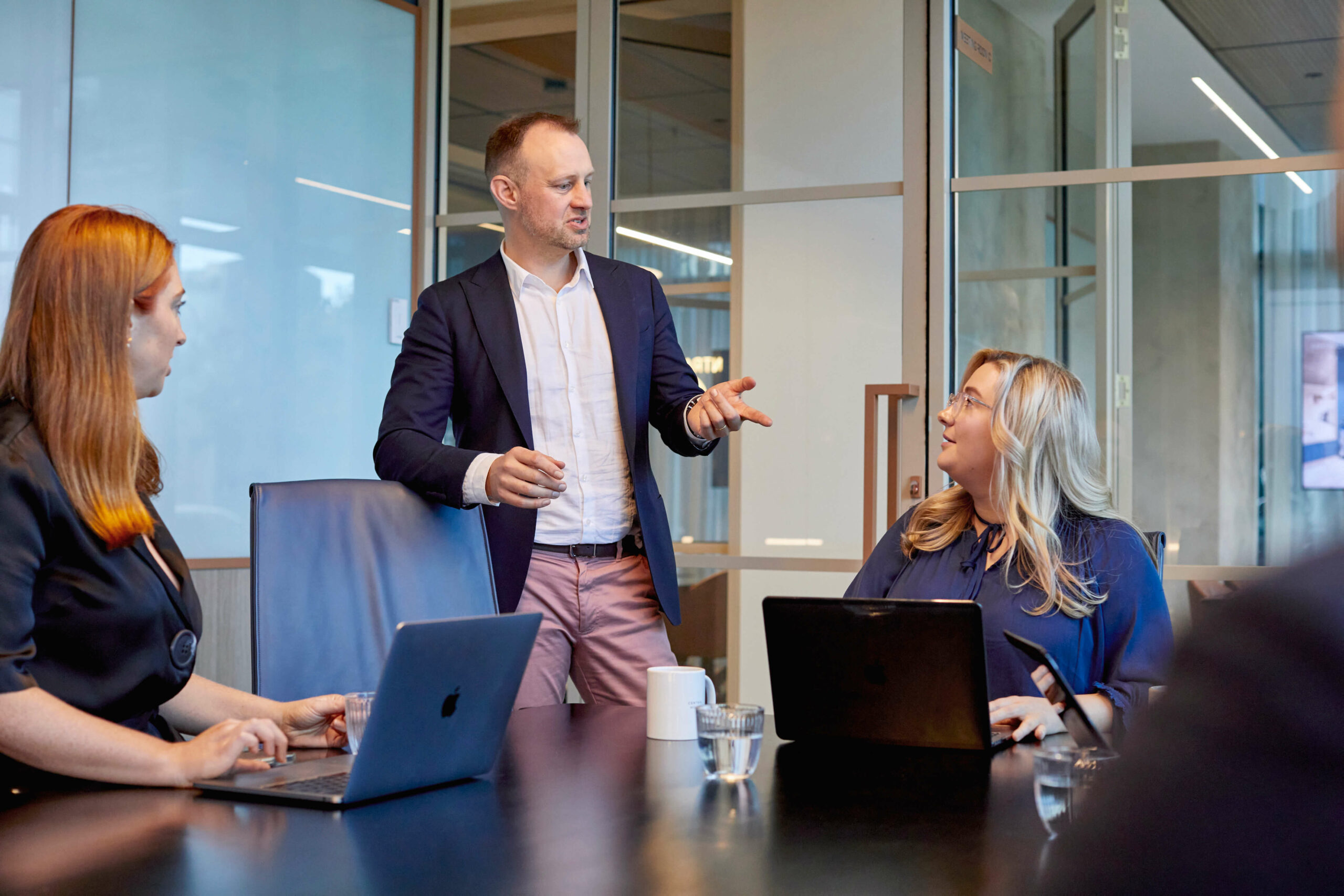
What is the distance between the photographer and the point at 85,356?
152 centimetres

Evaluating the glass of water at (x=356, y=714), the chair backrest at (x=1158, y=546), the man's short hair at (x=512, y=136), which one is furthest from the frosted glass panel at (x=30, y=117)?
the chair backrest at (x=1158, y=546)

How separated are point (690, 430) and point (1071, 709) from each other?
1195 millimetres

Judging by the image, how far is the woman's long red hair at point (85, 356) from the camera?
4.84 ft

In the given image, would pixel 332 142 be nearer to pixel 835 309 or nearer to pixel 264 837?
pixel 835 309

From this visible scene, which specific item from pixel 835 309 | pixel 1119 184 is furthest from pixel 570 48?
pixel 1119 184

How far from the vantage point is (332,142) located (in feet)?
14.9

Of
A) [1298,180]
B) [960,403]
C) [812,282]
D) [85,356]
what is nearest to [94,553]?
[85,356]

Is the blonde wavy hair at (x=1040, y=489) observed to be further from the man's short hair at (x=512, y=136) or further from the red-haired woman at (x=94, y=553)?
the red-haired woman at (x=94, y=553)

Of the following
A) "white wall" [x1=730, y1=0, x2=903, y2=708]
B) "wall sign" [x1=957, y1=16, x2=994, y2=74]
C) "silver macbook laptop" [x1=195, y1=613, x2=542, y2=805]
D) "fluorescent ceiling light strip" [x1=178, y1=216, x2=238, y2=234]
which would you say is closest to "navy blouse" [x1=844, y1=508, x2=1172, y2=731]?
"silver macbook laptop" [x1=195, y1=613, x2=542, y2=805]

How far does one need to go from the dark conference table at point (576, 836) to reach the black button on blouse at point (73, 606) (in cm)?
19

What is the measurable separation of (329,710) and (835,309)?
302 centimetres

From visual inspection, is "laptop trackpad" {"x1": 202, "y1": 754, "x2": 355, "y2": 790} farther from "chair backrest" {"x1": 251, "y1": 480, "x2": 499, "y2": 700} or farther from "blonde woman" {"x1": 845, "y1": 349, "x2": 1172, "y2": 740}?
"blonde woman" {"x1": 845, "y1": 349, "x2": 1172, "y2": 740}

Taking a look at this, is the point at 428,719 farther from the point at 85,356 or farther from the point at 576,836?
the point at 85,356

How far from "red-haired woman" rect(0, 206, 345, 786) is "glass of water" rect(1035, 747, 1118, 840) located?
813 mm
